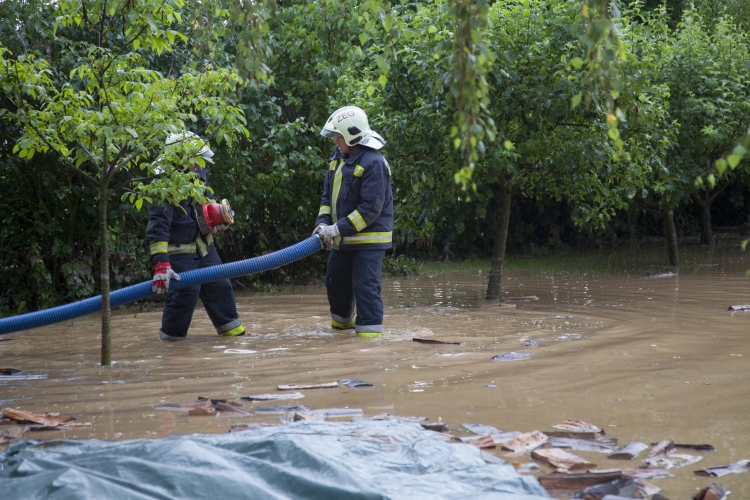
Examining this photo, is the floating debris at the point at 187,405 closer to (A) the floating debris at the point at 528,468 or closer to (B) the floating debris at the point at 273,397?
(B) the floating debris at the point at 273,397

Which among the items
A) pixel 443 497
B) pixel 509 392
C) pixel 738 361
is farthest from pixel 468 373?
pixel 443 497

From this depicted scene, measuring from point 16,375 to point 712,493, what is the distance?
16.6ft

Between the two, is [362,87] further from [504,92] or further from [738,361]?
[738,361]

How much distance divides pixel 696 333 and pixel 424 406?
11.9 feet

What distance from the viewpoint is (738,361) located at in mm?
5922

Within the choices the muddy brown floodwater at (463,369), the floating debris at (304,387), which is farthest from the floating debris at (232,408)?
the floating debris at (304,387)

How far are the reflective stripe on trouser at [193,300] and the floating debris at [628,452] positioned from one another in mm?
4554

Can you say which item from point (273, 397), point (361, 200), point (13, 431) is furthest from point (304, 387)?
point (361, 200)

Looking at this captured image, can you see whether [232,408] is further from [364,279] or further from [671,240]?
[671,240]

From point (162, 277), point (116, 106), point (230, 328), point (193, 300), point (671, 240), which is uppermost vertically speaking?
point (116, 106)

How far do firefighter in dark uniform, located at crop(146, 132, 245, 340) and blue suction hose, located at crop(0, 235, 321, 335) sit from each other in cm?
14

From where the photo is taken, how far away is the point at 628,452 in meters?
3.82

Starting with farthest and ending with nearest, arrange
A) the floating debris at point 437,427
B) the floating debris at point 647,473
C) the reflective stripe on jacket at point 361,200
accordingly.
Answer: the reflective stripe on jacket at point 361,200 < the floating debris at point 437,427 < the floating debris at point 647,473

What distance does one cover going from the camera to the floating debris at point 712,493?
3197mm
